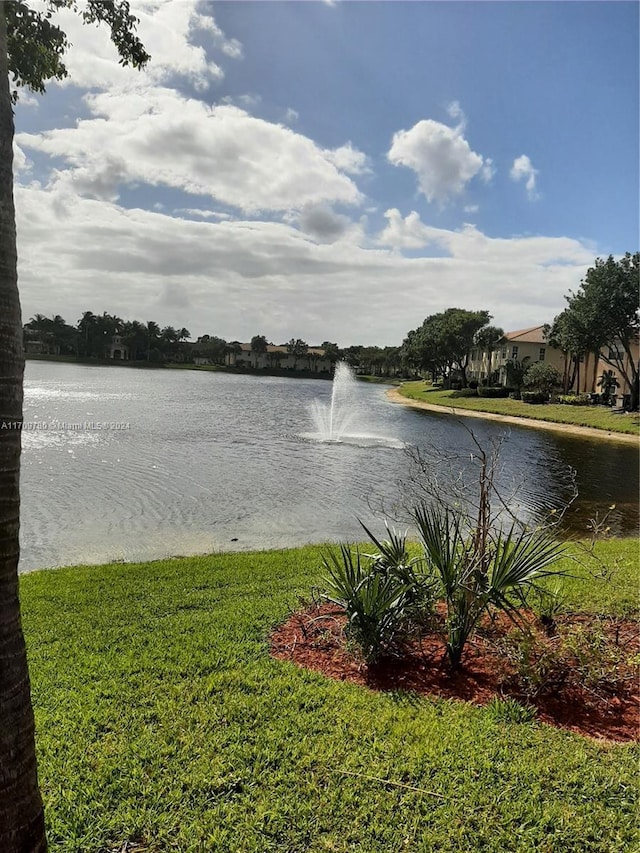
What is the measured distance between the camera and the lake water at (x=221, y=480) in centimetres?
1068

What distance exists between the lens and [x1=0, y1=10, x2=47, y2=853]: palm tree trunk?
1819 millimetres

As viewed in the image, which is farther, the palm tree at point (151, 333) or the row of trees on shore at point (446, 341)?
the palm tree at point (151, 333)

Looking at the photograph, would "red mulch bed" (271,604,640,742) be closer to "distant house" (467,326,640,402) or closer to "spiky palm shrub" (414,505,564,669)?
"spiky palm shrub" (414,505,564,669)

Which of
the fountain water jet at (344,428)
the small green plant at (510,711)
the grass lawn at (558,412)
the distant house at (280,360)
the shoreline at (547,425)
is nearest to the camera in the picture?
the small green plant at (510,711)

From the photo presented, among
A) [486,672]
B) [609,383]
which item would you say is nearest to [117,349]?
[609,383]

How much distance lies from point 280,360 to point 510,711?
440 ft

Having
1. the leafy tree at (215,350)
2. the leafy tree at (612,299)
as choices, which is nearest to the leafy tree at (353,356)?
the leafy tree at (215,350)

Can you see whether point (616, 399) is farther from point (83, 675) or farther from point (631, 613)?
point (83, 675)

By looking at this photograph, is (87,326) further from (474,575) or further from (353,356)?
(474,575)

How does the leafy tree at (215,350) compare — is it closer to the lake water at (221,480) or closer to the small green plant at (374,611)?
the lake water at (221,480)

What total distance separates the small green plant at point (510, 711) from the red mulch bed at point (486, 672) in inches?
4.9

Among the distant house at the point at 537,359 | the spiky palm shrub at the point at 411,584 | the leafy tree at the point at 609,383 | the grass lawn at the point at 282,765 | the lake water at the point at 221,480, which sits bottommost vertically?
the lake water at the point at 221,480

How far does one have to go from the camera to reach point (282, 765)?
3.24 m

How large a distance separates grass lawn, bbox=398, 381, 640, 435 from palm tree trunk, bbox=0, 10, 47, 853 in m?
39.5
